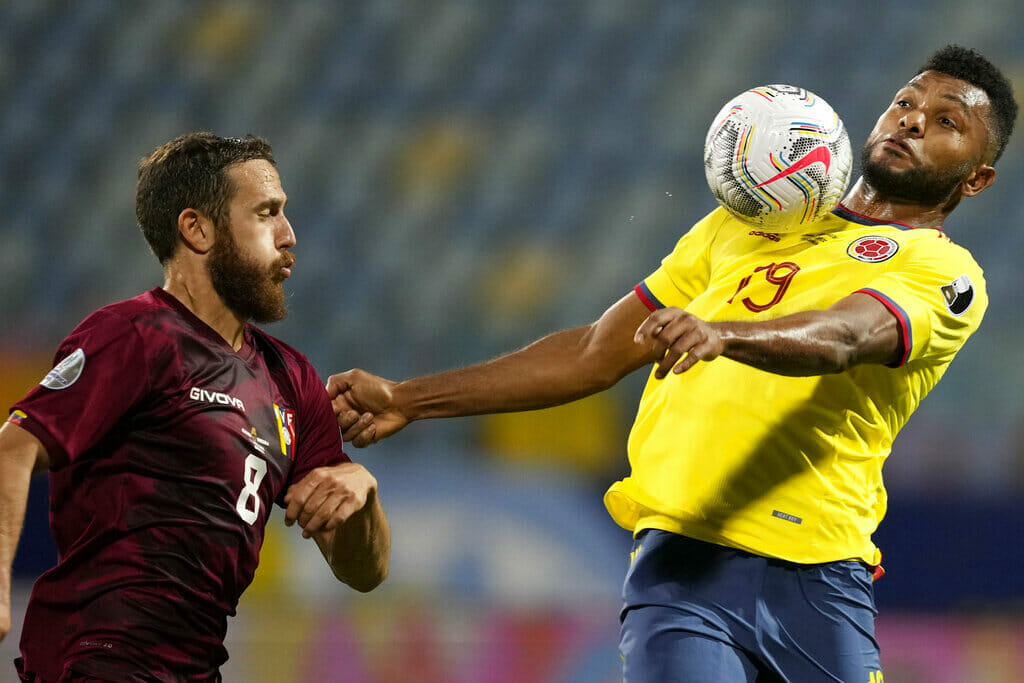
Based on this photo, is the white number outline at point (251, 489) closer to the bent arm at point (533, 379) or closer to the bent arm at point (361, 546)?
the bent arm at point (361, 546)

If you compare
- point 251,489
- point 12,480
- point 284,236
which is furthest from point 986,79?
point 12,480

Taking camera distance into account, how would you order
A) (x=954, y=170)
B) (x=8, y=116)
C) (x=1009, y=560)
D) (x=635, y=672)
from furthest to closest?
1. (x=8, y=116)
2. (x=1009, y=560)
3. (x=954, y=170)
4. (x=635, y=672)

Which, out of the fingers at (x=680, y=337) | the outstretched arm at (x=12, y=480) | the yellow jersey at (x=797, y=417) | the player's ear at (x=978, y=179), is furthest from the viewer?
the player's ear at (x=978, y=179)

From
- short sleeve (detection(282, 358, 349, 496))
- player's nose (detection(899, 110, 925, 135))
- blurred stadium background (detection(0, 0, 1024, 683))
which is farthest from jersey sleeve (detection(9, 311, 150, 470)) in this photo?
blurred stadium background (detection(0, 0, 1024, 683))

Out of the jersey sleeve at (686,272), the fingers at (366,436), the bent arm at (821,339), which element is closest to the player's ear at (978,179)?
the jersey sleeve at (686,272)

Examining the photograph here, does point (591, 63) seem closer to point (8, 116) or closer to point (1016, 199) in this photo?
point (1016, 199)

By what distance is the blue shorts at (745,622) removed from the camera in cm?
261

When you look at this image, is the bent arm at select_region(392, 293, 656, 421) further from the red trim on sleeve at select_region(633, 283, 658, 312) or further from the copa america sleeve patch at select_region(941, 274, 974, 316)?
the copa america sleeve patch at select_region(941, 274, 974, 316)

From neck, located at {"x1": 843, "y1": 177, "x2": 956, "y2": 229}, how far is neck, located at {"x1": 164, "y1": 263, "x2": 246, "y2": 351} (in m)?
1.55

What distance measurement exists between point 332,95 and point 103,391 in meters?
5.17

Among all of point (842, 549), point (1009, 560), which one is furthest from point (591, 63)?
point (842, 549)

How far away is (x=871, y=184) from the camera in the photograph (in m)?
3.09

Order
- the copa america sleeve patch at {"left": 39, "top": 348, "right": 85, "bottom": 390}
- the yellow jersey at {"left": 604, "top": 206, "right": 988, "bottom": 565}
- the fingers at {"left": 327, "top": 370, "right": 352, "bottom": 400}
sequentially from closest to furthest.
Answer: the copa america sleeve patch at {"left": 39, "top": 348, "right": 85, "bottom": 390} → the yellow jersey at {"left": 604, "top": 206, "right": 988, "bottom": 565} → the fingers at {"left": 327, "top": 370, "right": 352, "bottom": 400}

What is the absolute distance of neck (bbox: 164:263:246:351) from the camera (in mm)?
2695
